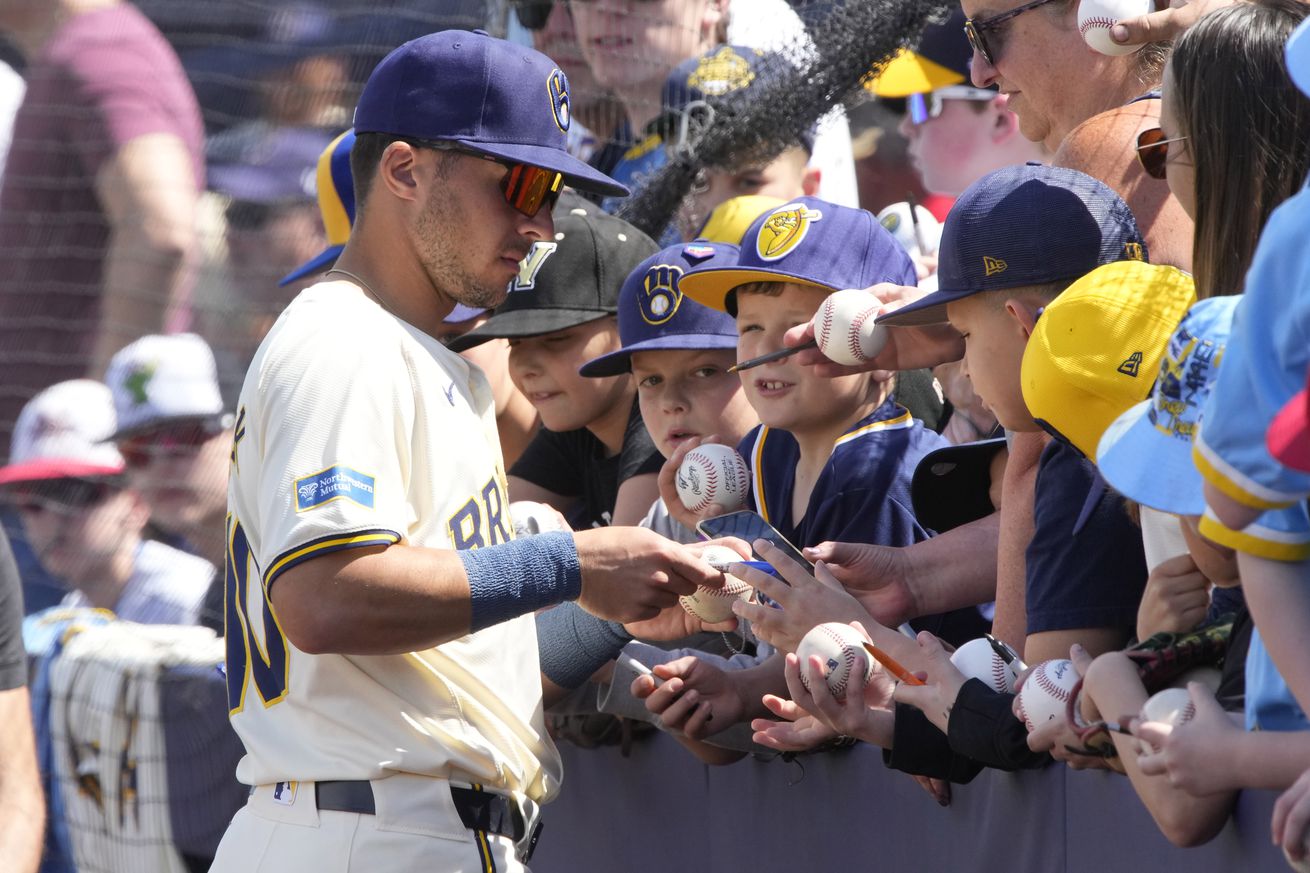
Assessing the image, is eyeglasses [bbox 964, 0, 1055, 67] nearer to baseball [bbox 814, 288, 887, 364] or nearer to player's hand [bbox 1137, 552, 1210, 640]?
baseball [bbox 814, 288, 887, 364]

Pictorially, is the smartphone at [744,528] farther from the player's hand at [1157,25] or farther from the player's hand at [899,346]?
the player's hand at [1157,25]

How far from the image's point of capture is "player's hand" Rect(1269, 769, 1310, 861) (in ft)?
5.20

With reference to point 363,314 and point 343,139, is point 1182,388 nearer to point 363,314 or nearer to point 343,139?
point 363,314


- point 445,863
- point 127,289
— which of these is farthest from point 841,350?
point 127,289

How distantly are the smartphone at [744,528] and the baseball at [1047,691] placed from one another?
28.4 inches

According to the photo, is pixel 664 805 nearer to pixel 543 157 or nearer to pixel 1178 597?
pixel 543 157

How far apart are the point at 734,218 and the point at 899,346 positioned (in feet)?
4.42

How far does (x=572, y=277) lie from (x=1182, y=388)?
100 inches

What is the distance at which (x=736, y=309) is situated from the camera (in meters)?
3.58

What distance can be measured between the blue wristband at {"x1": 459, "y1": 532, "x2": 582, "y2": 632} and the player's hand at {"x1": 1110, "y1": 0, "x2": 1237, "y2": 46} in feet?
4.58

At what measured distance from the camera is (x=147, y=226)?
569 cm

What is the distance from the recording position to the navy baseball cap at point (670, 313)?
144 inches

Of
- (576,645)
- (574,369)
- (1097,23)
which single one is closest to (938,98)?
(574,369)

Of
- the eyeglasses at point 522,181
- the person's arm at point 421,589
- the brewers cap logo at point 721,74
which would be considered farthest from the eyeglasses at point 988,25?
the brewers cap logo at point 721,74
